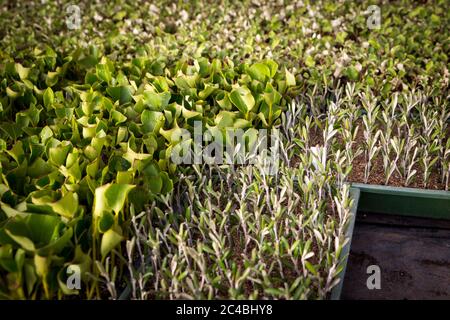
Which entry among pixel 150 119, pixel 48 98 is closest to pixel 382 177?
pixel 150 119

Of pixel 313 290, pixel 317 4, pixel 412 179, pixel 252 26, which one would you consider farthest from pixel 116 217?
pixel 317 4

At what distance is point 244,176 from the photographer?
202 centimetres

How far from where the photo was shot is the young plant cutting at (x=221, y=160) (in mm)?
1611

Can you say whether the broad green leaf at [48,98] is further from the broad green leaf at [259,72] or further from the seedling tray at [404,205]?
the seedling tray at [404,205]

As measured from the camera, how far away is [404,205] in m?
2.23

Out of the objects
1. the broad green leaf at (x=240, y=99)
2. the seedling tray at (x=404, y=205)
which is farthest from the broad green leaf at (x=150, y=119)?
the seedling tray at (x=404, y=205)

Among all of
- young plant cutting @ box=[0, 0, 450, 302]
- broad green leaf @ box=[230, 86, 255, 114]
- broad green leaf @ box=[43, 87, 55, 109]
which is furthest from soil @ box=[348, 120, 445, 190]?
broad green leaf @ box=[43, 87, 55, 109]

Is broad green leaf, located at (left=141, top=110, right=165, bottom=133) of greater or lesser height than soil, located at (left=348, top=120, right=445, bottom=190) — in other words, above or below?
above

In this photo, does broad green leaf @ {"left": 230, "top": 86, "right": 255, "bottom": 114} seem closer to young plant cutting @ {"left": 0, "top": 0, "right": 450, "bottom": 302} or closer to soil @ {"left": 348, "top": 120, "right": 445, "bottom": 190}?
young plant cutting @ {"left": 0, "top": 0, "right": 450, "bottom": 302}

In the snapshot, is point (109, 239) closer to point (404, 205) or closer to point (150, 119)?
point (150, 119)

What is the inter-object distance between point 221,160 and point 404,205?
2.39 ft

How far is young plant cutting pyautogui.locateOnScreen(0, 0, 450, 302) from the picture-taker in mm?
1611

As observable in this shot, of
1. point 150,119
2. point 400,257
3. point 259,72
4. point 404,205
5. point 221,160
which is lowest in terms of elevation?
point 400,257
